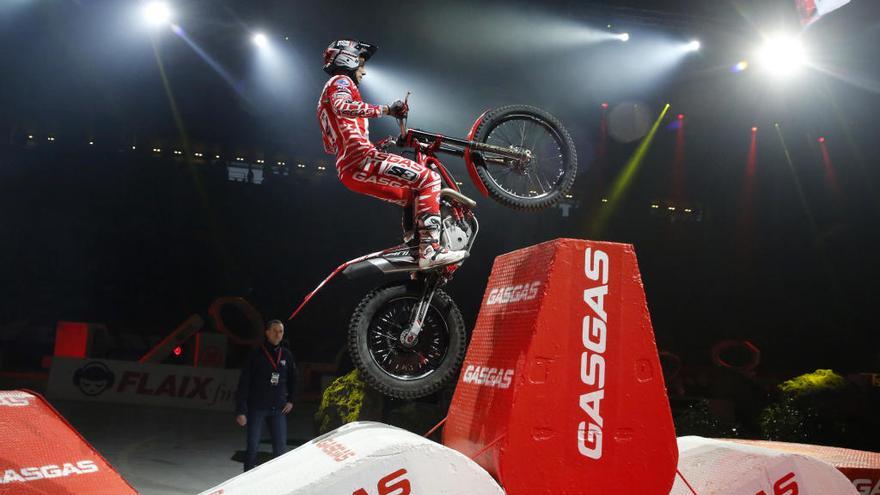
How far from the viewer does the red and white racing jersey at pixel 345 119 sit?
4.04 metres

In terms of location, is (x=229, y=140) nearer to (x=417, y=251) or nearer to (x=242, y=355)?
(x=242, y=355)

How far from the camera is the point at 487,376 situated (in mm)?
4066

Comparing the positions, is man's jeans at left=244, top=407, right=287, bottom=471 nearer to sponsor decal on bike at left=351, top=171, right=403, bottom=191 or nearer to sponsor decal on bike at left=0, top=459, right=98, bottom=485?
sponsor decal on bike at left=0, top=459, right=98, bottom=485

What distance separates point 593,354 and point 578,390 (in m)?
0.22

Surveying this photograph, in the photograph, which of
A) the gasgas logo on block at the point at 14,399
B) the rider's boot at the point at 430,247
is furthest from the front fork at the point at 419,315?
the gasgas logo on block at the point at 14,399

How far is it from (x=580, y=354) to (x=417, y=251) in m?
1.19

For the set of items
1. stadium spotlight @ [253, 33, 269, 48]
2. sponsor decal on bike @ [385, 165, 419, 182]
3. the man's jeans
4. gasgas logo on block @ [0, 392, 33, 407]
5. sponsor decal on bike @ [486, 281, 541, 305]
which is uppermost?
stadium spotlight @ [253, 33, 269, 48]

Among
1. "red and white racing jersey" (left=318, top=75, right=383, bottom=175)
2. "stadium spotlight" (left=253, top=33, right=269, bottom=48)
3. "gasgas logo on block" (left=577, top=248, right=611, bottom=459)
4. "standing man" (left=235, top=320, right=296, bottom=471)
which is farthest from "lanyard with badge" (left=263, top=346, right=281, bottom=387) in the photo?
"stadium spotlight" (left=253, top=33, right=269, bottom=48)

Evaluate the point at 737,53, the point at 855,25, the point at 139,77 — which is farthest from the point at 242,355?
the point at 855,25

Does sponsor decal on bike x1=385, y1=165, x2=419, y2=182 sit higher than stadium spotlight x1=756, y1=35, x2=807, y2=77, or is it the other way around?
stadium spotlight x1=756, y1=35, x2=807, y2=77

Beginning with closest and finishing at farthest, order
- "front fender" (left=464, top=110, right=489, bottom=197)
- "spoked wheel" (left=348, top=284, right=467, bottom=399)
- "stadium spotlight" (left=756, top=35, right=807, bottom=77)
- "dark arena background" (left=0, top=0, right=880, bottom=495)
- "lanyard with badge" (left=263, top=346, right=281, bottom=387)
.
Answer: "spoked wheel" (left=348, top=284, right=467, bottom=399), "front fender" (left=464, top=110, right=489, bottom=197), "lanyard with badge" (left=263, top=346, right=281, bottom=387), "stadium spotlight" (left=756, top=35, right=807, bottom=77), "dark arena background" (left=0, top=0, right=880, bottom=495)

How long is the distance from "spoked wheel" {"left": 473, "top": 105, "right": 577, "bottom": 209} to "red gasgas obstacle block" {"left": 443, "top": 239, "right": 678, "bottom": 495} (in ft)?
1.98

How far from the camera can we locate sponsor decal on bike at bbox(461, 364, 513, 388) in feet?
12.2

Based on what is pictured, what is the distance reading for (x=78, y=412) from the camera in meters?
11.6
